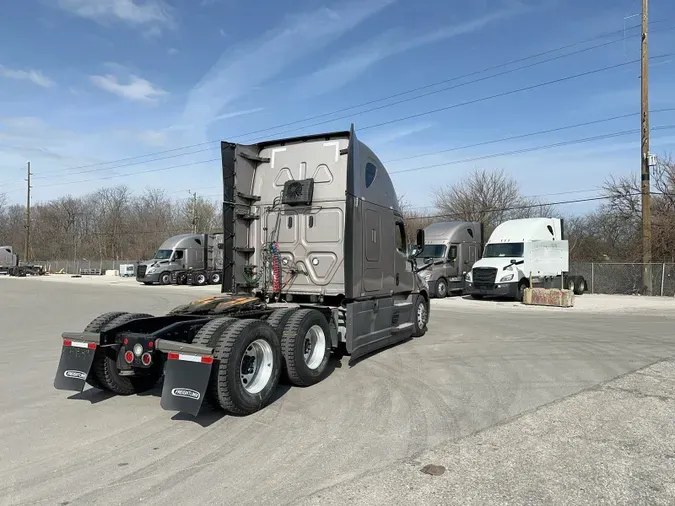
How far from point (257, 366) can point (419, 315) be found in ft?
18.6

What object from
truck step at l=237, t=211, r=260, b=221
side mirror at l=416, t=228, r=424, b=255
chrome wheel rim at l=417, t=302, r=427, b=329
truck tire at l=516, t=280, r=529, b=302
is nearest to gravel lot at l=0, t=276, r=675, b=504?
chrome wheel rim at l=417, t=302, r=427, b=329

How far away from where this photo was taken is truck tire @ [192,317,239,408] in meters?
5.24

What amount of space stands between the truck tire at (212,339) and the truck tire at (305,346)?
1134 mm

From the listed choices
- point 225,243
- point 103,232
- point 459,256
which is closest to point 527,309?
point 459,256

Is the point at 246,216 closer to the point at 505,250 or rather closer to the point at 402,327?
the point at 402,327

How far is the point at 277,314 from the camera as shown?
6828 millimetres

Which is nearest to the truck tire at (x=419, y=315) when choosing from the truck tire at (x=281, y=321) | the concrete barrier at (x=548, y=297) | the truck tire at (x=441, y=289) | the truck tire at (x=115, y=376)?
the truck tire at (x=281, y=321)

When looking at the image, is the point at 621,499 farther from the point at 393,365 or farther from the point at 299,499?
the point at 393,365

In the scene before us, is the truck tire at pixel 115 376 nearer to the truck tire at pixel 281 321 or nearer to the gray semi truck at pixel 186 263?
the truck tire at pixel 281 321

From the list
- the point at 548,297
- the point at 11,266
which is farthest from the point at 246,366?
the point at 11,266

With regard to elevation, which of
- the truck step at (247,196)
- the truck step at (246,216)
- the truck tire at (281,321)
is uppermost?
the truck step at (247,196)

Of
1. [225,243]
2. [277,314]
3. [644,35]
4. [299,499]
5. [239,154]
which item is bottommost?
[299,499]

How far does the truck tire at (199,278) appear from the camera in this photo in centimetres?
3556

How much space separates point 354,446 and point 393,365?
3673 millimetres
